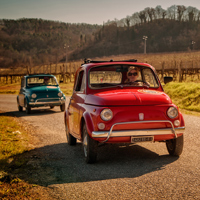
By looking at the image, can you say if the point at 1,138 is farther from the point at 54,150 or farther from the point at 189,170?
the point at 189,170

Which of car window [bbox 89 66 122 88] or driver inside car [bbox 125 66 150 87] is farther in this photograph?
driver inside car [bbox 125 66 150 87]

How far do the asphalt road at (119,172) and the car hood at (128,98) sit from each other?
1.11 meters

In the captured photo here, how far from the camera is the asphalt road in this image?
4387 millimetres

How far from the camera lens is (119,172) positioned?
5.39 metres

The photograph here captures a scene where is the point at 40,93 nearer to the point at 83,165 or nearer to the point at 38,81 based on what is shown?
the point at 38,81

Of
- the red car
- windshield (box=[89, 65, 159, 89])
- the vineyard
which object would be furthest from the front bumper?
the vineyard

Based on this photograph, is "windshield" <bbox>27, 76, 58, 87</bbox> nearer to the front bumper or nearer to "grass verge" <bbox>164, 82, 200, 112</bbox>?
the front bumper

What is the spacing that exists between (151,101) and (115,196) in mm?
2058

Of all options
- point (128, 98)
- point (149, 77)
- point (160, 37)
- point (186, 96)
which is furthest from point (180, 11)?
point (128, 98)

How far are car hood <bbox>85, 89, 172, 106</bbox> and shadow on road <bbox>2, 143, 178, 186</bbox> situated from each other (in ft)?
3.65

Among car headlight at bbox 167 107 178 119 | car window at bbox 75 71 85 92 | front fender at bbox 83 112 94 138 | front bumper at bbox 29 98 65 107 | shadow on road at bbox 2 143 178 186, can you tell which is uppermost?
car window at bbox 75 71 85 92

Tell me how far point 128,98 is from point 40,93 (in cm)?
1071

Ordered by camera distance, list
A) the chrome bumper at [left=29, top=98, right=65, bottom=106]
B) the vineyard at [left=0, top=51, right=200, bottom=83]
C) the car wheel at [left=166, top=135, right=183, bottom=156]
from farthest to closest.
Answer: the vineyard at [left=0, top=51, right=200, bottom=83]
the chrome bumper at [left=29, top=98, right=65, bottom=106]
the car wheel at [left=166, top=135, right=183, bottom=156]

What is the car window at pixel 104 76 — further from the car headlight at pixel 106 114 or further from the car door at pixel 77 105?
the car headlight at pixel 106 114
